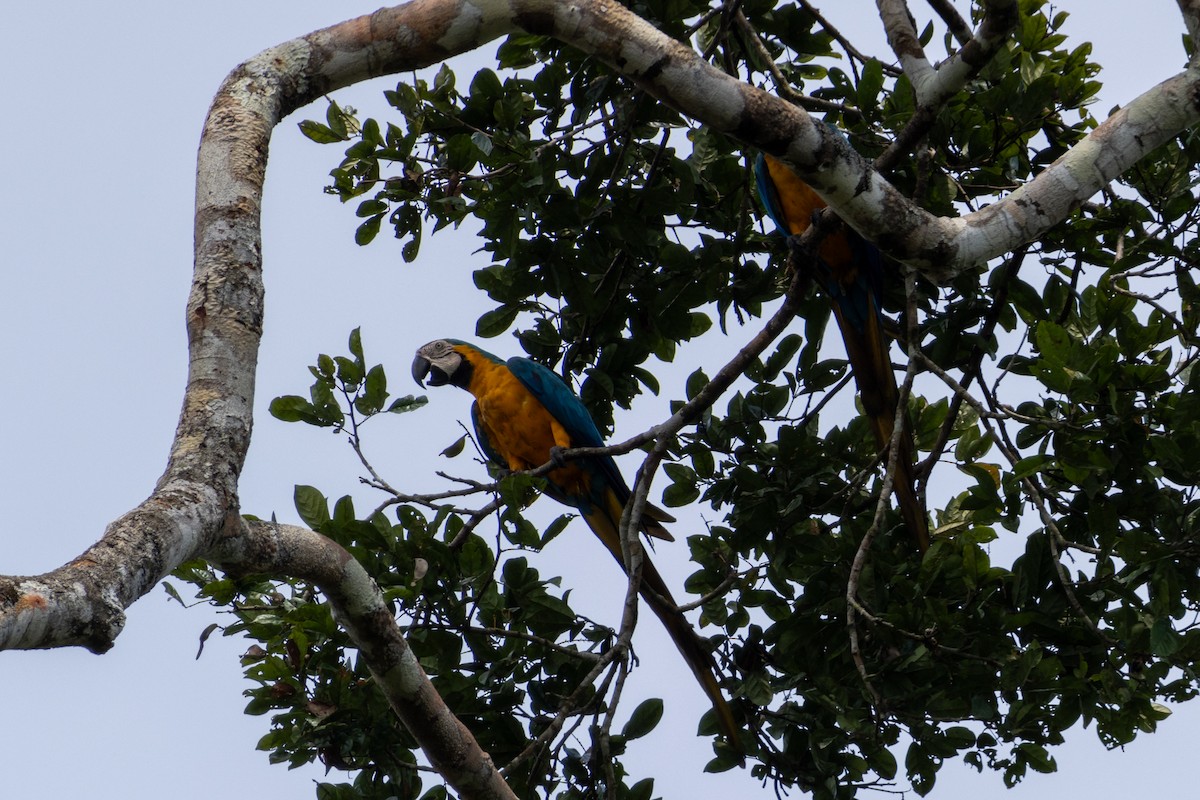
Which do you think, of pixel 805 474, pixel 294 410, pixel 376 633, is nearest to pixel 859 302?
pixel 805 474

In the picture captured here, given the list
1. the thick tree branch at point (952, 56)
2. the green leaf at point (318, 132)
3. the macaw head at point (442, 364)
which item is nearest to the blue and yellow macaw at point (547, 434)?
the macaw head at point (442, 364)

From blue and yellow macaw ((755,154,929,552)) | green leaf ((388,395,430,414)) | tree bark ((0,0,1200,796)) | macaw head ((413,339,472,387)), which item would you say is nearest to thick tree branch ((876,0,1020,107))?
tree bark ((0,0,1200,796))

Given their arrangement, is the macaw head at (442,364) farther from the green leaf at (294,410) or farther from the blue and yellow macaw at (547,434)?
the green leaf at (294,410)

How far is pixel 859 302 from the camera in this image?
12.7ft

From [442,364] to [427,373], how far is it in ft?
0.32

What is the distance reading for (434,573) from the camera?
3057 millimetres

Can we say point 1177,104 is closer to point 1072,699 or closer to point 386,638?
point 1072,699

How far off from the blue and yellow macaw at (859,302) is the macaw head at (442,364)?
136cm

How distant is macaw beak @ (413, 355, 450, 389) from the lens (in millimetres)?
4652

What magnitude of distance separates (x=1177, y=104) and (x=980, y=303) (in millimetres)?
1034

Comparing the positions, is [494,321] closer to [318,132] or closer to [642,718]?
[318,132]

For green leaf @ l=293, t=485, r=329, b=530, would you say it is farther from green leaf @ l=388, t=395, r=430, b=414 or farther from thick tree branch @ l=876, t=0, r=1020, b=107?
thick tree branch @ l=876, t=0, r=1020, b=107

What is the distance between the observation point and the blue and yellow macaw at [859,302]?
11.0 ft

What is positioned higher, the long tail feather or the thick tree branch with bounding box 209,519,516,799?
the long tail feather
